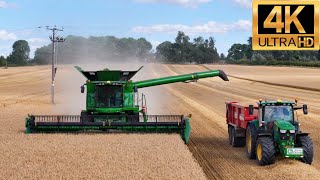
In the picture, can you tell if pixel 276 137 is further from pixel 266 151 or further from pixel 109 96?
pixel 109 96

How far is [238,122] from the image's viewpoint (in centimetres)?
1892

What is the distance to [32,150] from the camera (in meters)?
16.6

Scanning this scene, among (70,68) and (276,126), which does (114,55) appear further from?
(276,126)

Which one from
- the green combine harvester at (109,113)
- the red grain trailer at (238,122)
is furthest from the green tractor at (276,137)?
the green combine harvester at (109,113)

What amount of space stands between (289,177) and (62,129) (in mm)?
9902

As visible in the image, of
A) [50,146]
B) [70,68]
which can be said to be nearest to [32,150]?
[50,146]

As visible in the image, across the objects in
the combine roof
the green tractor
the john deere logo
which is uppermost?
the john deere logo

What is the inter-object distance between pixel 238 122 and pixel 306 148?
13.7 ft

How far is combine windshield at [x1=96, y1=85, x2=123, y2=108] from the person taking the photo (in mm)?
21875

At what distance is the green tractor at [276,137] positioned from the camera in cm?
→ 1494

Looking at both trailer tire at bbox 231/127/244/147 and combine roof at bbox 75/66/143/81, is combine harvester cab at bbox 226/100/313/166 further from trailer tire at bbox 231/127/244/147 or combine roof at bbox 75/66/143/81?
combine roof at bbox 75/66/143/81

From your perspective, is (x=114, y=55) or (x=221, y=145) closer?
(x=221, y=145)

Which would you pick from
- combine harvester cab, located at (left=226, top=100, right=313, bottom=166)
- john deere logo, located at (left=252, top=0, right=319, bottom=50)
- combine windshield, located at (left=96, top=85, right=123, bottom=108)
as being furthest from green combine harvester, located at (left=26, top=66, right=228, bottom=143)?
john deere logo, located at (left=252, top=0, right=319, bottom=50)

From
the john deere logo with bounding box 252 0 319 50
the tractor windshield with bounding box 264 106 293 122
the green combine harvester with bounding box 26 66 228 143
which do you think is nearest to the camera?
the tractor windshield with bounding box 264 106 293 122
